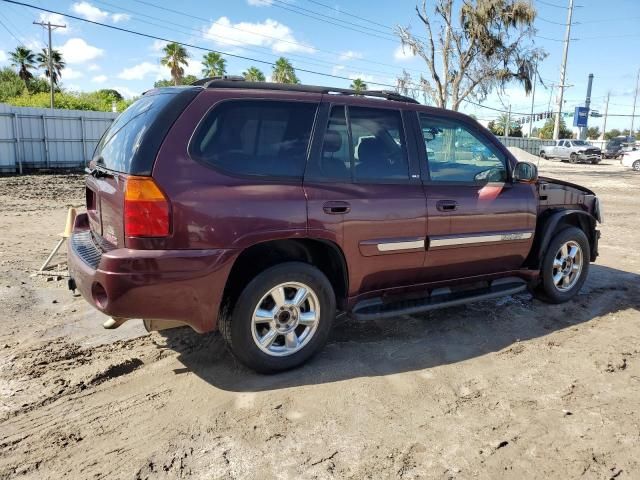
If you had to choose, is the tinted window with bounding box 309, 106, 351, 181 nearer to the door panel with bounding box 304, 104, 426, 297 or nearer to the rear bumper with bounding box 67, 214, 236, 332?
the door panel with bounding box 304, 104, 426, 297

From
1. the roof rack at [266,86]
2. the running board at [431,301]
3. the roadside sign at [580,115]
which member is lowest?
the running board at [431,301]

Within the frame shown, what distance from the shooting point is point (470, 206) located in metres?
4.19

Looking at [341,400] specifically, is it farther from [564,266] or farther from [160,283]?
[564,266]

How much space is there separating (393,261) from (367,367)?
2.65ft

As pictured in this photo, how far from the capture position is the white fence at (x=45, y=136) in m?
17.9

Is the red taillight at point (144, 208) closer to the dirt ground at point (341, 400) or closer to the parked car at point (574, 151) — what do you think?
the dirt ground at point (341, 400)

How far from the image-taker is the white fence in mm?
17875

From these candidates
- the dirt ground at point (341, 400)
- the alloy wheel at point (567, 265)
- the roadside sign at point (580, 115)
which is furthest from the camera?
the roadside sign at point (580, 115)

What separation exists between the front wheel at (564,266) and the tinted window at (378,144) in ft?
6.52

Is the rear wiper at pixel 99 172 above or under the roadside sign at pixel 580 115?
under

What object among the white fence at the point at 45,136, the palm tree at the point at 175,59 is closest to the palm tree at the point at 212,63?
the palm tree at the point at 175,59

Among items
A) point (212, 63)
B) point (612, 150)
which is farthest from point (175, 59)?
point (612, 150)

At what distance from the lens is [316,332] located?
3.60 meters

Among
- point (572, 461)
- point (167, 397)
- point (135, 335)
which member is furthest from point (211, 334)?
point (572, 461)
